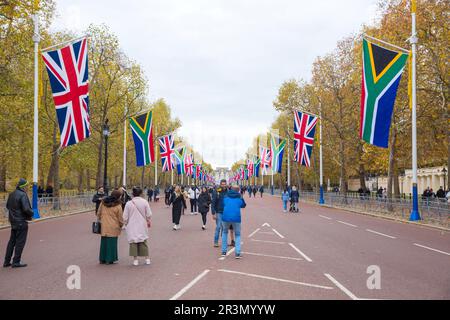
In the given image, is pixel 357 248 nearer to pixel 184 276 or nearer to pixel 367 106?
pixel 184 276

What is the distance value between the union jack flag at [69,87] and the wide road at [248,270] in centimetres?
700

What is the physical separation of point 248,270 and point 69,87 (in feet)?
51.9

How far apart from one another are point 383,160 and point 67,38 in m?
28.4

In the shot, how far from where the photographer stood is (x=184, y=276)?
8984 mm

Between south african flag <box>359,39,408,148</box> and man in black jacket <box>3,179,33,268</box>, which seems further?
south african flag <box>359,39,408,148</box>

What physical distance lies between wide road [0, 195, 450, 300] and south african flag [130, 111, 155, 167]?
18121 millimetres

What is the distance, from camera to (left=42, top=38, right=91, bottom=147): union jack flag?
2177 centimetres

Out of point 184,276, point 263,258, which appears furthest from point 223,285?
point 263,258

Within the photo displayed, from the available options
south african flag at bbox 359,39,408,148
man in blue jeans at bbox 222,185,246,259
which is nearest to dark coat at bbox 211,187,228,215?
man in blue jeans at bbox 222,185,246,259

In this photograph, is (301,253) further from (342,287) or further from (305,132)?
(305,132)

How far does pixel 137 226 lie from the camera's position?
10383mm

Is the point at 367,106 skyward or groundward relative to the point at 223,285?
skyward

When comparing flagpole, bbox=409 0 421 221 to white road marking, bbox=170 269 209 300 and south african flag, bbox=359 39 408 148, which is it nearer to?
south african flag, bbox=359 39 408 148

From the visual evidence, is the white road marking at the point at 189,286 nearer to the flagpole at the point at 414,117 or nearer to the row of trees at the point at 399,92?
the flagpole at the point at 414,117
